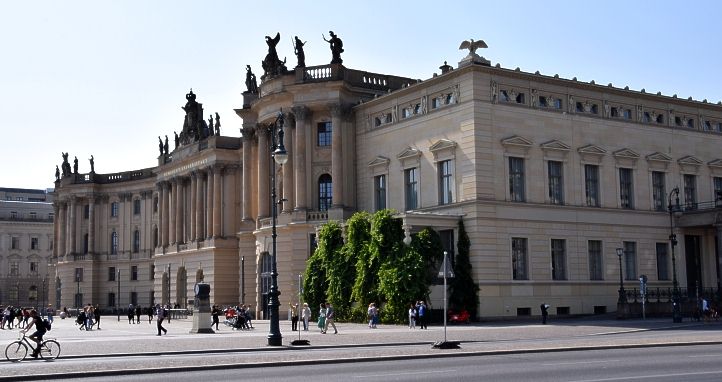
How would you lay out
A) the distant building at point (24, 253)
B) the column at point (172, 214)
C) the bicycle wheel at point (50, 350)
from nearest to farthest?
1. the bicycle wheel at point (50, 350)
2. the column at point (172, 214)
3. the distant building at point (24, 253)

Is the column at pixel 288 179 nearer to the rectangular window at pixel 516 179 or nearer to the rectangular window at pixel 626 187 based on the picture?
the rectangular window at pixel 516 179

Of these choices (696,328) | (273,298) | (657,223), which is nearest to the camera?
(273,298)

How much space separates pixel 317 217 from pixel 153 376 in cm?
4655

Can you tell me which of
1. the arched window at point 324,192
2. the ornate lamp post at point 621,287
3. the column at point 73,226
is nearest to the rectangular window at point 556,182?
the ornate lamp post at point 621,287

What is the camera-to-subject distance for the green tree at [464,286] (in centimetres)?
5878

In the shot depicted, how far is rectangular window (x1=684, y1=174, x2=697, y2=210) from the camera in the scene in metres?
69.8

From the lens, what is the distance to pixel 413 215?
59.2 metres


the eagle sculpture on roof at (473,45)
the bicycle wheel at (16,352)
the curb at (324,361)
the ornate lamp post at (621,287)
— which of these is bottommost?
the curb at (324,361)

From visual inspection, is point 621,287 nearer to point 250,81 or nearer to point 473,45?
point 473,45

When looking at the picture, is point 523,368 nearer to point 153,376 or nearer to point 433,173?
point 153,376

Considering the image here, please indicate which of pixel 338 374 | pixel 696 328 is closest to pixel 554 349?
pixel 338 374

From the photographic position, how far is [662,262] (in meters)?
68.2

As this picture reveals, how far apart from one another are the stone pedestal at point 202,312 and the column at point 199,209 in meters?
44.2

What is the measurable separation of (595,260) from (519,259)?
6.85 metres
